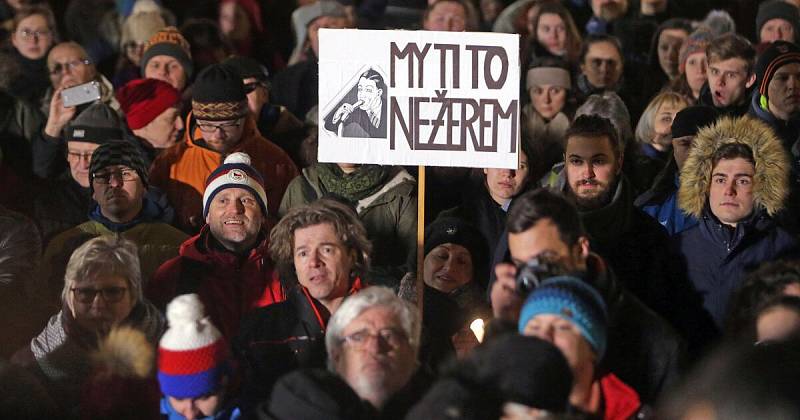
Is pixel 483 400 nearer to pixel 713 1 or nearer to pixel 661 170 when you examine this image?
Answer: pixel 661 170

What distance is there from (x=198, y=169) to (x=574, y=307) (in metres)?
2.53

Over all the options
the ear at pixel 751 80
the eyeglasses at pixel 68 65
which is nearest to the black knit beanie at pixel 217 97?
the eyeglasses at pixel 68 65

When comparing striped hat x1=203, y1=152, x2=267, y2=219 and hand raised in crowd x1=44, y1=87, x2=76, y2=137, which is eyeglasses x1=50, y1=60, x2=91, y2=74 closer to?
hand raised in crowd x1=44, y1=87, x2=76, y2=137

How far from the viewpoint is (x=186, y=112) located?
7.00 meters

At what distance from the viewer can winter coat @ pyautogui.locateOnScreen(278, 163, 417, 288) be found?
19.0 feet

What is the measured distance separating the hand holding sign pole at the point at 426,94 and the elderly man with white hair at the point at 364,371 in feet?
2.64

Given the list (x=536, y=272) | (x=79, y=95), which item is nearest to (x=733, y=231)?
(x=536, y=272)

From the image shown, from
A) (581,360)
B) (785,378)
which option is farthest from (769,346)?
(581,360)

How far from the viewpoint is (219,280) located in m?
5.21

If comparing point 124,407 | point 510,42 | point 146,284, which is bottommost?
point 124,407

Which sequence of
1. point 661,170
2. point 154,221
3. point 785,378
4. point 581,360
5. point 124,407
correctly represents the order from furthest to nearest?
point 661,170 < point 154,221 < point 124,407 < point 581,360 < point 785,378

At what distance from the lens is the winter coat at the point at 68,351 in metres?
4.75

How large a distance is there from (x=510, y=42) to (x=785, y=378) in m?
1.79

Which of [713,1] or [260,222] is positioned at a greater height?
[713,1]
